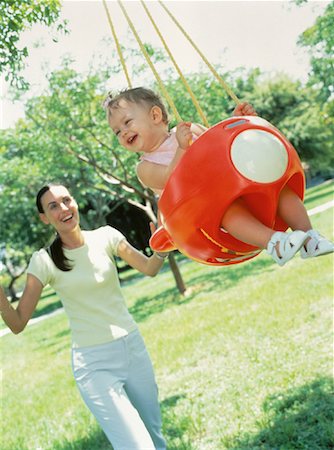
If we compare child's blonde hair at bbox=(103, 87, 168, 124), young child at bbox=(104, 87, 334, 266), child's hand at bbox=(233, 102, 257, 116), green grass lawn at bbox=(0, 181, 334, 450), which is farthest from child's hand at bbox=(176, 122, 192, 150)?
green grass lawn at bbox=(0, 181, 334, 450)

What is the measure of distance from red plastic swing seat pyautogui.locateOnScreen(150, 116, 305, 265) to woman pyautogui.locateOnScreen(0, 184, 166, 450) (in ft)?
3.47

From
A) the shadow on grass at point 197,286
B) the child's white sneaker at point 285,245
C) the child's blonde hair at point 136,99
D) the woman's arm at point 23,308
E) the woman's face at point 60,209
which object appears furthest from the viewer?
the shadow on grass at point 197,286

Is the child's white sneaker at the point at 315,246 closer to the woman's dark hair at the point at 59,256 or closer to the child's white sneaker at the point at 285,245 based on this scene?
the child's white sneaker at the point at 285,245

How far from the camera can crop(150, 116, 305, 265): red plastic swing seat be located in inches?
78.5

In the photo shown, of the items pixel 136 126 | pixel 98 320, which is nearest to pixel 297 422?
pixel 98 320

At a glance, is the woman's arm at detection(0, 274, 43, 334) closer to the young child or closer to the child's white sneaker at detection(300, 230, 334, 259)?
the young child

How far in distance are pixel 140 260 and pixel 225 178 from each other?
142 cm

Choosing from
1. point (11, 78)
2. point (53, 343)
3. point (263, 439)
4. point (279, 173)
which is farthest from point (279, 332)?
point (53, 343)

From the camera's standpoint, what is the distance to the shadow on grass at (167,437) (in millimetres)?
4559

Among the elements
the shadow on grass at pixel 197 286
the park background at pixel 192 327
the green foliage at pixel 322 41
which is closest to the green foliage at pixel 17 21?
the park background at pixel 192 327

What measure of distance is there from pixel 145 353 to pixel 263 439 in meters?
1.48

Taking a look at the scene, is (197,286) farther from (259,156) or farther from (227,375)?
(259,156)

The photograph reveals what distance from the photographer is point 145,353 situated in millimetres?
3174

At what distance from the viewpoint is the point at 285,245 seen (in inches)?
72.6
